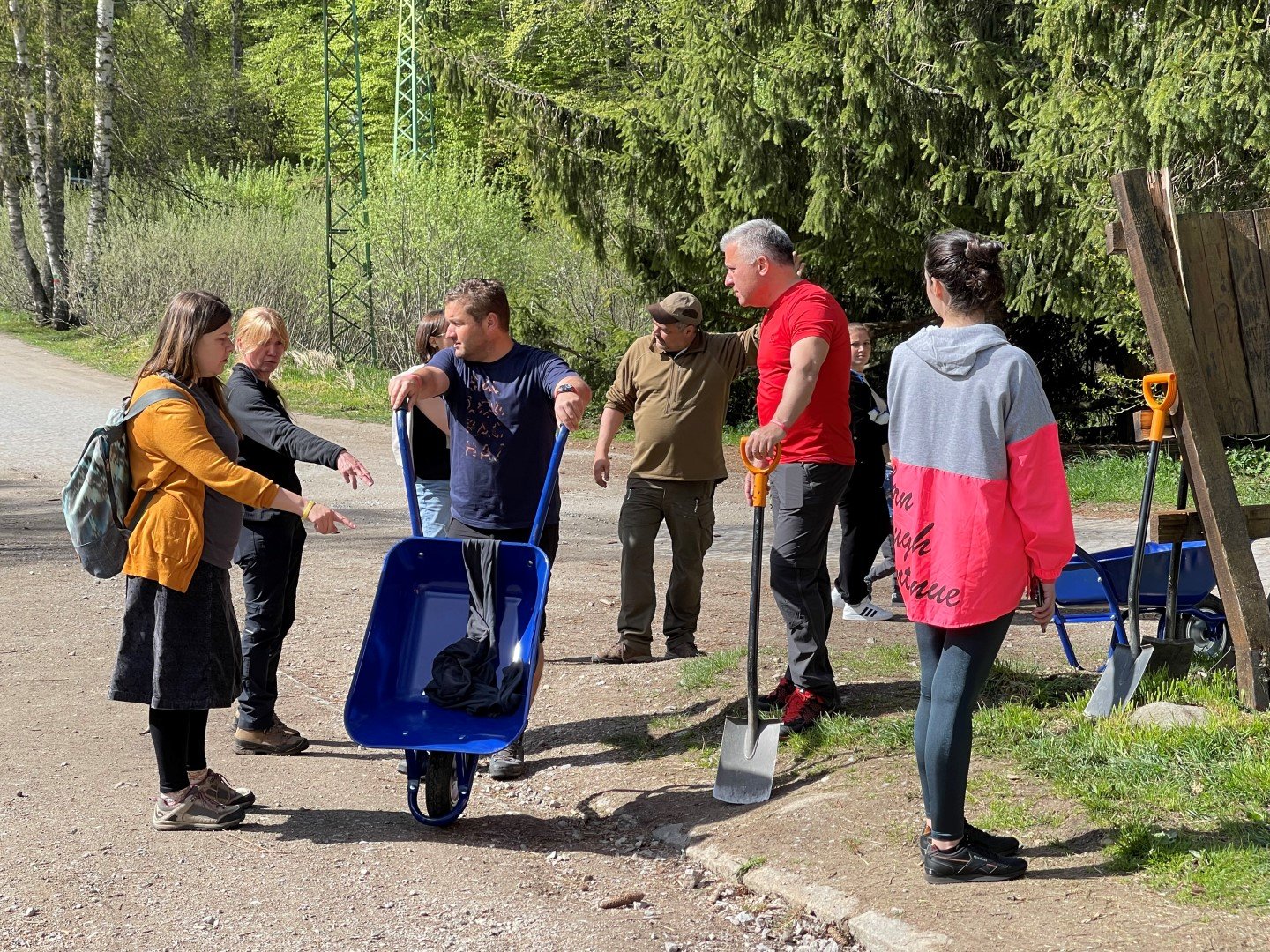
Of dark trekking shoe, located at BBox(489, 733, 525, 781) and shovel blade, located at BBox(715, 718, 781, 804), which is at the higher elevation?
shovel blade, located at BBox(715, 718, 781, 804)

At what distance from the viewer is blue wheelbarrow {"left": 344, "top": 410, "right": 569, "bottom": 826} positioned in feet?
15.2

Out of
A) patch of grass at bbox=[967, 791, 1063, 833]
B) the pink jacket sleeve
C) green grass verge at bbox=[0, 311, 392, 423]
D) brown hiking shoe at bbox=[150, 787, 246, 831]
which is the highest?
the pink jacket sleeve

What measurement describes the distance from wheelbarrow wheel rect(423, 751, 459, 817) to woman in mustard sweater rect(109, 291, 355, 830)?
68cm

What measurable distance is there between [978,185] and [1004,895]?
36.7 feet

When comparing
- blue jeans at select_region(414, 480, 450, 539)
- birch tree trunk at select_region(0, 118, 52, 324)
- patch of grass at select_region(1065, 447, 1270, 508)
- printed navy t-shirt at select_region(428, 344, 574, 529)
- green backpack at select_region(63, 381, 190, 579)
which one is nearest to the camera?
green backpack at select_region(63, 381, 190, 579)

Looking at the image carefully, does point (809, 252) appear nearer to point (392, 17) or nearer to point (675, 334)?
point (675, 334)

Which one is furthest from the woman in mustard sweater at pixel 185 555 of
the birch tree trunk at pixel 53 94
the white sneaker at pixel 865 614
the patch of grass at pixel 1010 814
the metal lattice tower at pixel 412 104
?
the birch tree trunk at pixel 53 94

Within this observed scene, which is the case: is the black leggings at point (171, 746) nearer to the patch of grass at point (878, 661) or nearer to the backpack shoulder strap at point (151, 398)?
the backpack shoulder strap at point (151, 398)

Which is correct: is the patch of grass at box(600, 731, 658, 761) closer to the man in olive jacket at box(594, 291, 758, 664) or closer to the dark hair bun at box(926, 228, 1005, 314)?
the man in olive jacket at box(594, 291, 758, 664)

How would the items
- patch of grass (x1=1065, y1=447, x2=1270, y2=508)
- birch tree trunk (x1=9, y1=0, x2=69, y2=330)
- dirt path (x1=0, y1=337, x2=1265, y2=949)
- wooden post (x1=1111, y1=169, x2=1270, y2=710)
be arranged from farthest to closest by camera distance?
birch tree trunk (x1=9, y1=0, x2=69, y2=330), patch of grass (x1=1065, y1=447, x2=1270, y2=508), wooden post (x1=1111, y1=169, x2=1270, y2=710), dirt path (x1=0, y1=337, x2=1265, y2=949)

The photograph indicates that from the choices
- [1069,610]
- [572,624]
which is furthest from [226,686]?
[1069,610]

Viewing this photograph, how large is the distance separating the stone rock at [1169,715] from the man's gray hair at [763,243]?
217 cm

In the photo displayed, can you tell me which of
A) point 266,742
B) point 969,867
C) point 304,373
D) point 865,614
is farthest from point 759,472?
point 304,373

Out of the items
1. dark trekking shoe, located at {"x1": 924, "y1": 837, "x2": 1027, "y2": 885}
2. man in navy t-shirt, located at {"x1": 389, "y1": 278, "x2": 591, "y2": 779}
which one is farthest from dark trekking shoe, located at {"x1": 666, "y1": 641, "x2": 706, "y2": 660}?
dark trekking shoe, located at {"x1": 924, "y1": 837, "x2": 1027, "y2": 885}
